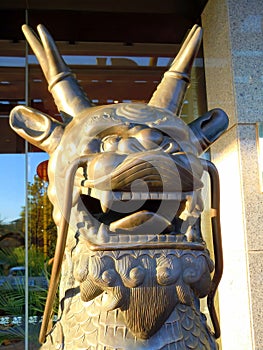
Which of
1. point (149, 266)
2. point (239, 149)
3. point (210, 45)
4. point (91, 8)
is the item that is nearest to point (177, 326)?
point (149, 266)

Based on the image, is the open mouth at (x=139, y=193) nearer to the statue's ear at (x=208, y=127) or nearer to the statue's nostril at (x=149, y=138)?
the statue's nostril at (x=149, y=138)

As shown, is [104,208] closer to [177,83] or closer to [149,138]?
[149,138]

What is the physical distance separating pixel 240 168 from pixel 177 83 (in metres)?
1.05

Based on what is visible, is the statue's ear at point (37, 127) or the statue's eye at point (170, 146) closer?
the statue's eye at point (170, 146)

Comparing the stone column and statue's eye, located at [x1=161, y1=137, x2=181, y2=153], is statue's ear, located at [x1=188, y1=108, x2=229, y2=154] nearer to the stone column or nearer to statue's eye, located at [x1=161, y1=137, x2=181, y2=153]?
statue's eye, located at [x1=161, y1=137, x2=181, y2=153]

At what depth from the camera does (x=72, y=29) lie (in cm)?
298

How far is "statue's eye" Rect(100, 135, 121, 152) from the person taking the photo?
2.70ft

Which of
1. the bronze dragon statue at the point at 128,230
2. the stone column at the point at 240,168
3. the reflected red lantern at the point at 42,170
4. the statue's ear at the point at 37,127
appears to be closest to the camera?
the bronze dragon statue at the point at 128,230

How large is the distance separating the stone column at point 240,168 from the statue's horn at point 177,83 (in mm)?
1015

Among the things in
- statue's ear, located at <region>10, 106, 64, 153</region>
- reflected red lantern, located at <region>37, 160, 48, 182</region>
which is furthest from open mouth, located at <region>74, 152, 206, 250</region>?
reflected red lantern, located at <region>37, 160, 48, 182</region>

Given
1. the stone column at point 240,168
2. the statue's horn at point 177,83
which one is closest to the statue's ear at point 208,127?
the statue's horn at point 177,83

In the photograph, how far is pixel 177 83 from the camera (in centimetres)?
101

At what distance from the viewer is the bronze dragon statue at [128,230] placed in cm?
76

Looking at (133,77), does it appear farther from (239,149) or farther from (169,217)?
(169,217)
